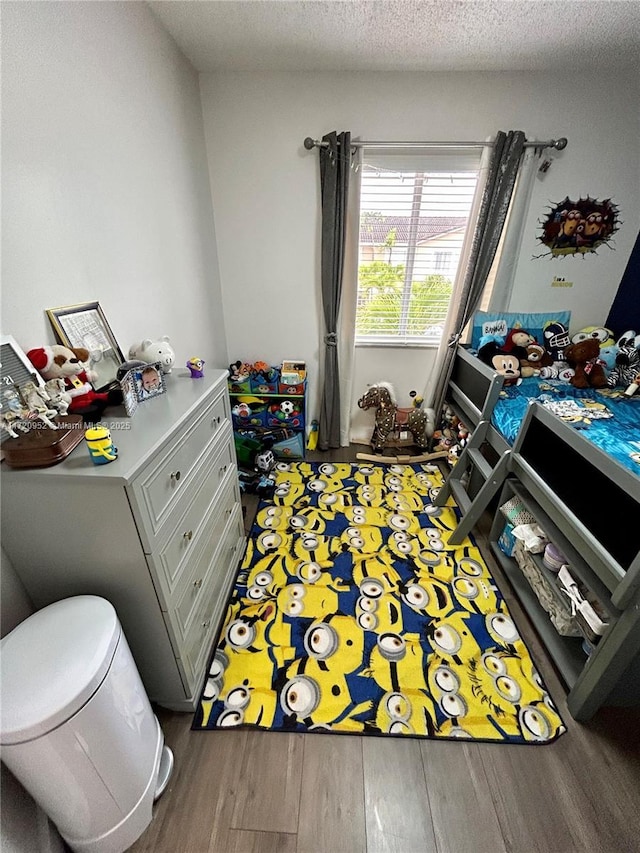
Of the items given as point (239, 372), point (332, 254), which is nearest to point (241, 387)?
point (239, 372)

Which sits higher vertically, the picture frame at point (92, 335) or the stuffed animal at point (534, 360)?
the picture frame at point (92, 335)

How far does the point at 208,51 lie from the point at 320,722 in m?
3.23

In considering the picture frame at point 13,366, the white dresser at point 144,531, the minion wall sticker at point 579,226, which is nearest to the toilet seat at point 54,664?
the white dresser at point 144,531

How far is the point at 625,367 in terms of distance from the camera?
227 cm

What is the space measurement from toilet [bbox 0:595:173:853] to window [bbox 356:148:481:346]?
243 cm

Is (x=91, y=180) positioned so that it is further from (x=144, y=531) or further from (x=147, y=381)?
(x=144, y=531)

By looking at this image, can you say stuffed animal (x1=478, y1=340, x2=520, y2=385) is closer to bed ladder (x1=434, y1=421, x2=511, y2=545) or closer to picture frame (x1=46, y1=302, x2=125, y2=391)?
bed ladder (x1=434, y1=421, x2=511, y2=545)

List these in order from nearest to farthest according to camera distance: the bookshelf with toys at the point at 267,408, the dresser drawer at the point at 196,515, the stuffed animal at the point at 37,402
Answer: the stuffed animal at the point at 37,402 < the dresser drawer at the point at 196,515 < the bookshelf with toys at the point at 267,408

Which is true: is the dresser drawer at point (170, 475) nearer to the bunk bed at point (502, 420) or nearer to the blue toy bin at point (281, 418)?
the blue toy bin at point (281, 418)

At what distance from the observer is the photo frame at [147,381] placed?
123 centimetres

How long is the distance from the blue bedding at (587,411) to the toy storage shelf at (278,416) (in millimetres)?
1340

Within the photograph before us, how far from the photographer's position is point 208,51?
1867 millimetres

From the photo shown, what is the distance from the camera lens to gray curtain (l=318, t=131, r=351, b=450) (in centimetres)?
216

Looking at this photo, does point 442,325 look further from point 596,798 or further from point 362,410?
point 596,798
